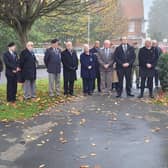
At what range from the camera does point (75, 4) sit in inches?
725

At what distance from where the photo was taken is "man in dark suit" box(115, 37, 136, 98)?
51.1ft

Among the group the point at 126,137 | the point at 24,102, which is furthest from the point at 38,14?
the point at 126,137

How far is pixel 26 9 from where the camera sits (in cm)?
1770

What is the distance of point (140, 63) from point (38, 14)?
14.2ft

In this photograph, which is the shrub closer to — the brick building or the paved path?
the paved path

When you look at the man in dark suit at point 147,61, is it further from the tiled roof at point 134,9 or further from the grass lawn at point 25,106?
the tiled roof at point 134,9

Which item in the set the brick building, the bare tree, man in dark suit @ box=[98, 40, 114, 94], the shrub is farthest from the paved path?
the brick building

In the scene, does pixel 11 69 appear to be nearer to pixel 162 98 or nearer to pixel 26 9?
pixel 26 9

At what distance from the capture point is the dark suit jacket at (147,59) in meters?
15.5

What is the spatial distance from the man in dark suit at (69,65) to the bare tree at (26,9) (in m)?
2.36

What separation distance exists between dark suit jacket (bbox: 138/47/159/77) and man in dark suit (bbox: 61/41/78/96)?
81.0 inches

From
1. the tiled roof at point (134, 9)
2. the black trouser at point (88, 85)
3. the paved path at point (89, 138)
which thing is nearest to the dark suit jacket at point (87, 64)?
the black trouser at point (88, 85)

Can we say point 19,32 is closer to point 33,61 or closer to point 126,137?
point 33,61

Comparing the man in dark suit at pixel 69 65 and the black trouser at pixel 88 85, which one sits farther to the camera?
the black trouser at pixel 88 85
